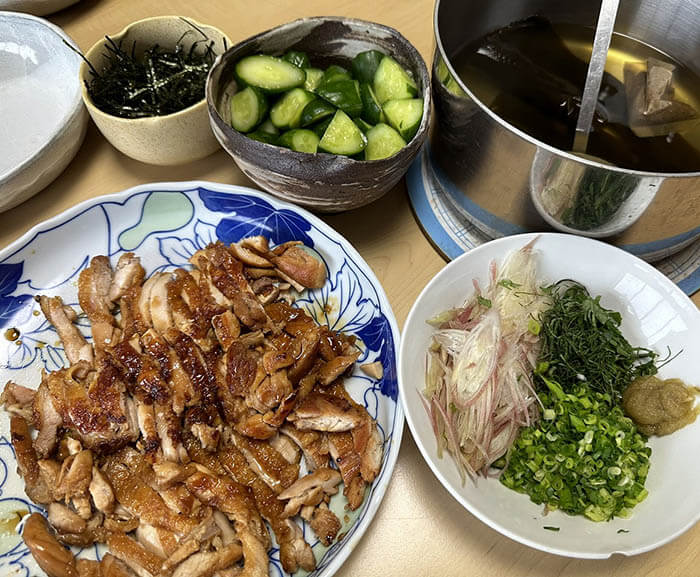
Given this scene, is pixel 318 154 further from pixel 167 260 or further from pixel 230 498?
pixel 230 498

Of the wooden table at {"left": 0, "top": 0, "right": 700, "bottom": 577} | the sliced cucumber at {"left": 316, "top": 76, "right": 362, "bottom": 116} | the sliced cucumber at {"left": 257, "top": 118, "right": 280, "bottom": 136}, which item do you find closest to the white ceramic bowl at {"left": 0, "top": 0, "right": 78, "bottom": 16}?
the wooden table at {"left": 0, "top": 0, "right": 700, "bottom": 577}

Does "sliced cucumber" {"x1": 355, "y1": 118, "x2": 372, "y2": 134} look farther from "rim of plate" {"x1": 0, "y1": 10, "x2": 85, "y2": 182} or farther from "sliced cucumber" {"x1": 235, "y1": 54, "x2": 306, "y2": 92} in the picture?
"rim of plate" {"x1": 0, "y1": 10, "x2": 85, "y2": 182}

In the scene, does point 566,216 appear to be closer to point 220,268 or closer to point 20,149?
point 220,268

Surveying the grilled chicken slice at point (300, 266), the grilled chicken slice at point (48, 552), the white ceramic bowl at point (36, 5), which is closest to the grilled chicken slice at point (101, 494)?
the grilled chicken slice at point (48, 552)

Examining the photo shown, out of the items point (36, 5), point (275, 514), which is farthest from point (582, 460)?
point (36, 5)

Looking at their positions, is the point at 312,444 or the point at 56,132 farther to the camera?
the point at 56,132

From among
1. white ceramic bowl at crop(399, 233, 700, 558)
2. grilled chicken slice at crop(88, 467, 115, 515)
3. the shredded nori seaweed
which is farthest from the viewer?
the shredded nori seaweed
